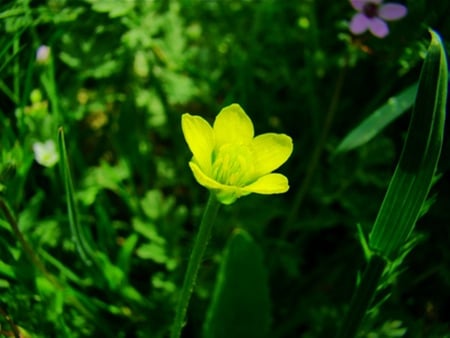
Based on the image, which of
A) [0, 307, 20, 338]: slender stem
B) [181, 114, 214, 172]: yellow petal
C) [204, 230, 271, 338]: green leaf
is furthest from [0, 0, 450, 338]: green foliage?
[181, 114, 214, 172]: yellow petal

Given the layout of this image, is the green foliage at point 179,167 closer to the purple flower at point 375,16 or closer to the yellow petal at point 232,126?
the purple flower at point 375,16

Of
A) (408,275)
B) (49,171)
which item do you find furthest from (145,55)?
(408,275)

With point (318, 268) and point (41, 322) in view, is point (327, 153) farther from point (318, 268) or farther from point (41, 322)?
point (41, 322)

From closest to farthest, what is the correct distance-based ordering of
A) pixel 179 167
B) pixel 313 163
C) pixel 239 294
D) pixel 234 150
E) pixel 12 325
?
pixel 234 150 → pixel 12 325 → pixel 239 294 → pixel 313 163 → pixel 179 167

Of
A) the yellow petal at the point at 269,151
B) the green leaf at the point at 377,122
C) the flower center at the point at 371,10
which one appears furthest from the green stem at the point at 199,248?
the flower center at the point at 371,10

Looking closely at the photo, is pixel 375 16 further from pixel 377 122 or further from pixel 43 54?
pixel 43 54

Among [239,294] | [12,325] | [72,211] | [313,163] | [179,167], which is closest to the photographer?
[12,325]

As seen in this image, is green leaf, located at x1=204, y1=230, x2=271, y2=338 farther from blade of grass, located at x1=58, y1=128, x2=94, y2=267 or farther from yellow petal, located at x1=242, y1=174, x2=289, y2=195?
yellow petal, located at x1=242, y1=174, x2=289, y2=195

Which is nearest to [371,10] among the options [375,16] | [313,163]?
[375,16]
